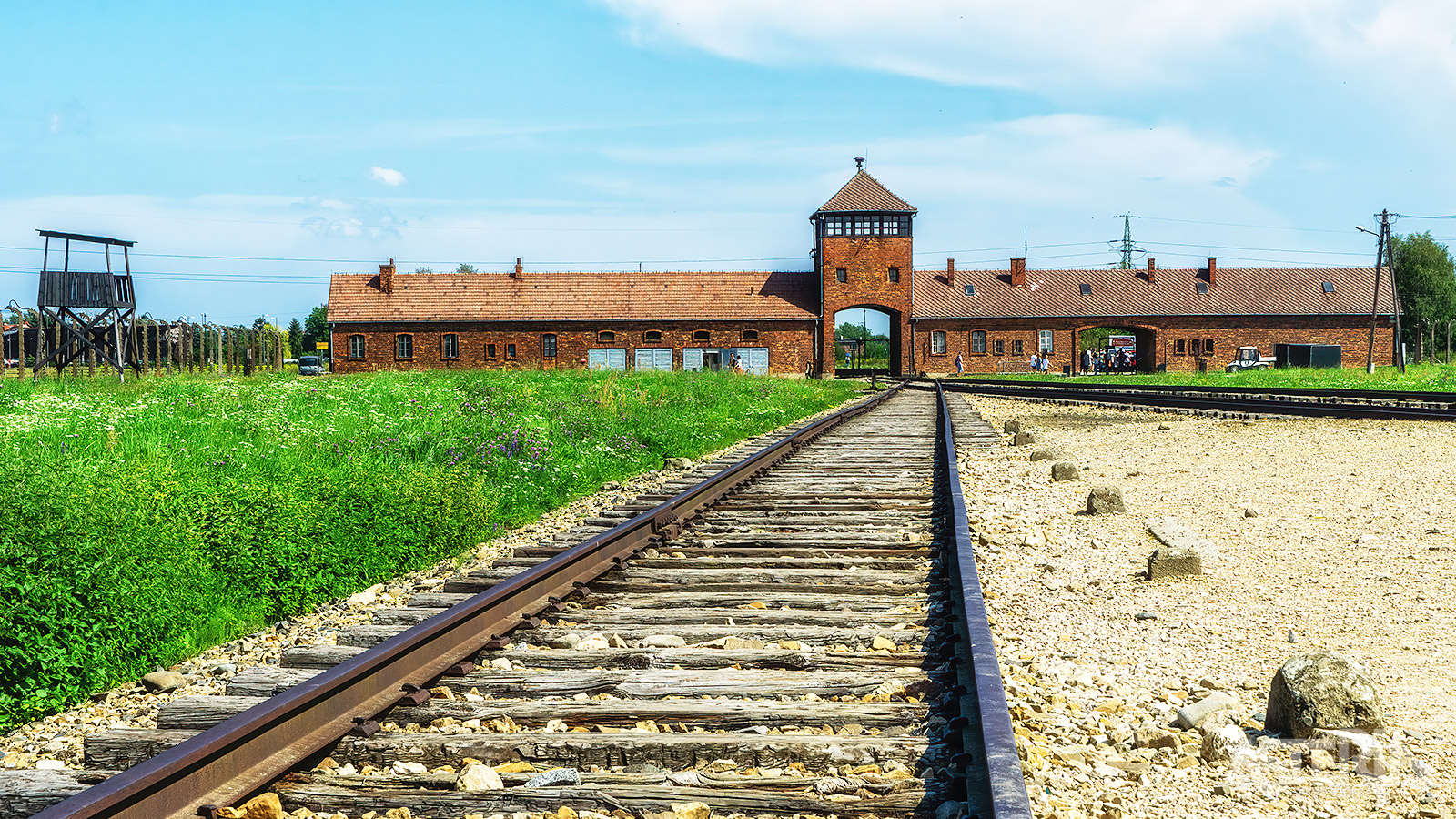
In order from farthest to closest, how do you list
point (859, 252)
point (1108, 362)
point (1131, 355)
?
1. point (1131, 355)
2. point (1108, 362)
3. point (859, 252)

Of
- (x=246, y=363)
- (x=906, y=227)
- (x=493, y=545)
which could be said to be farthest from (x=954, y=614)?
(x=906, y=227)

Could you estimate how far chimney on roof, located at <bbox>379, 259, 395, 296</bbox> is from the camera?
55219 mm

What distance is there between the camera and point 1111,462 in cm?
1330

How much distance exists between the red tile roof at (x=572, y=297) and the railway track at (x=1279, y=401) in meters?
23.6

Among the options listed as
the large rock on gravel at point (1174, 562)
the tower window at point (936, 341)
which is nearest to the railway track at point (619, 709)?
the large rock on gravel at point (1174, 562)

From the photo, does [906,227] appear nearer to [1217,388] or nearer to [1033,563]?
[1217,388]

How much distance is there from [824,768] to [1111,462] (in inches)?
438

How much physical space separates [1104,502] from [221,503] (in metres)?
6.47

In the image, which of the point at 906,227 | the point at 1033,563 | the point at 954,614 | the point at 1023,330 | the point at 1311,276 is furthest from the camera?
the point at 1311,276

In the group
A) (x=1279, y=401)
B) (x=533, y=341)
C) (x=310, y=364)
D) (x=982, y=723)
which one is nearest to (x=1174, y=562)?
(x=982, y=723)

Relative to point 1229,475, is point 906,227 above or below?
above

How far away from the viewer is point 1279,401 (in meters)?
22.4

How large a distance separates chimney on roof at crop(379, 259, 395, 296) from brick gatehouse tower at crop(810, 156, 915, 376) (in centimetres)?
2177

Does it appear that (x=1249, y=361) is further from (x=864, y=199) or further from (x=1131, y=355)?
(x=864, y=199)
